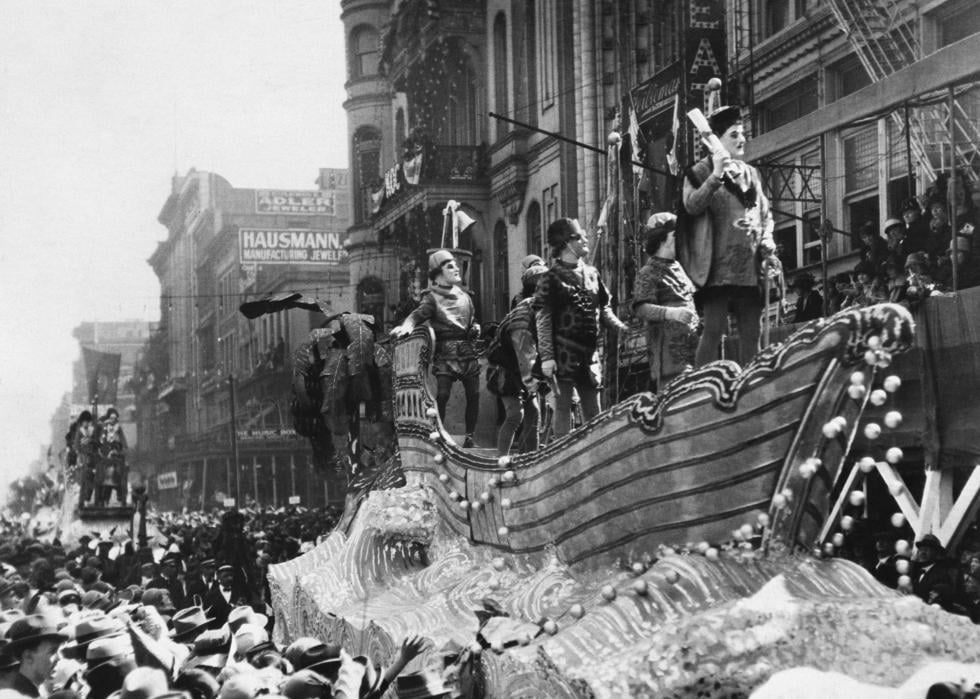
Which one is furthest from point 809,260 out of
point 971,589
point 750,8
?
point 971,589

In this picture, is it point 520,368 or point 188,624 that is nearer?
point 188,624

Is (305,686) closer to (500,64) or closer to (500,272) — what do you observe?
(500,272)

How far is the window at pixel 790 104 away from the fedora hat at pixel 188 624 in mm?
10112

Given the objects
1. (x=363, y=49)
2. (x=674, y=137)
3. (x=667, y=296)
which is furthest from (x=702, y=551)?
(x=363, y=49)

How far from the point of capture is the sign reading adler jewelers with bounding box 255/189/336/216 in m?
62.1

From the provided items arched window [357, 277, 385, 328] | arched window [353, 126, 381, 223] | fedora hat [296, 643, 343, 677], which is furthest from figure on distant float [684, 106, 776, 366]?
A: arched window [353, 126, 381, 223]

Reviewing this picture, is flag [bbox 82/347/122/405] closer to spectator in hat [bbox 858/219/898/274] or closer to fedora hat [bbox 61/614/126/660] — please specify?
spectator in hat [bbox 858/219/898/274]

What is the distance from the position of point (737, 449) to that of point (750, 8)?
1270 cm

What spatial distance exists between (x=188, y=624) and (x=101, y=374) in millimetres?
34110

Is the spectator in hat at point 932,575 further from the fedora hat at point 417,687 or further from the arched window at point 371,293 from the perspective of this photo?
the arched window at point 371,293

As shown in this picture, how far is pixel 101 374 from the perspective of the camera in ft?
136

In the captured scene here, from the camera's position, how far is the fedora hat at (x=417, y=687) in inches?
264

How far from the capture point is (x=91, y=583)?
48.1ft

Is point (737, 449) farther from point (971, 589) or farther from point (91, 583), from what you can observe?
point (91, 583)
